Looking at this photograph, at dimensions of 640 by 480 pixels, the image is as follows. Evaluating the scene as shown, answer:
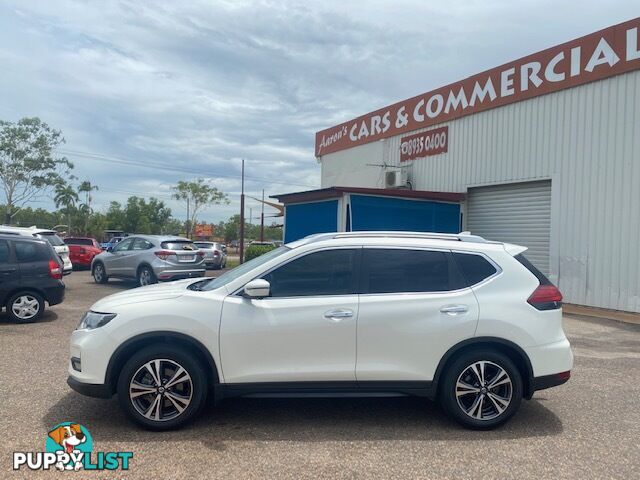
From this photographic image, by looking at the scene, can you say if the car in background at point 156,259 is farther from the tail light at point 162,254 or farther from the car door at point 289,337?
the car door at point 289,337

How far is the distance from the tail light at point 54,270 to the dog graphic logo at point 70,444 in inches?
226

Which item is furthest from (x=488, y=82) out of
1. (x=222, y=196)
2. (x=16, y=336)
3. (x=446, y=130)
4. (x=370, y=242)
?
A: (x=222, y=196)

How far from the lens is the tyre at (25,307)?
9.00 metres

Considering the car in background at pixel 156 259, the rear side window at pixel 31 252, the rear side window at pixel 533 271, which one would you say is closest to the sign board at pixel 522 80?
the car in background at pixel 156 259

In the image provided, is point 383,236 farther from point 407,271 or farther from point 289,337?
point 289,337

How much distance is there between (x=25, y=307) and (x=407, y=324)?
7626 millimetres

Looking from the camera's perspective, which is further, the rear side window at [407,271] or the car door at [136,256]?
the car door at [136,256]

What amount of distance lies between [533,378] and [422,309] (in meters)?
1.17

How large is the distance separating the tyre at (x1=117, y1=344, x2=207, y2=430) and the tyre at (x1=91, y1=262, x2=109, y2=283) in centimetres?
1308

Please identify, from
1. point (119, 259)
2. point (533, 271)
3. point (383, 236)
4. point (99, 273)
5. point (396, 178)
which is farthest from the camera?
point (396, 178)

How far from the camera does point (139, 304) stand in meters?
4.38

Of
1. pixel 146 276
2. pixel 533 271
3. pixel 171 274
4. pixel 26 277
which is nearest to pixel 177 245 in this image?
pixel 171 274

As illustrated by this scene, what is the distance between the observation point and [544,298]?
4.62 metres

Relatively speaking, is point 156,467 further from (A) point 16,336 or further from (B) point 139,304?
(A) point 16,336
